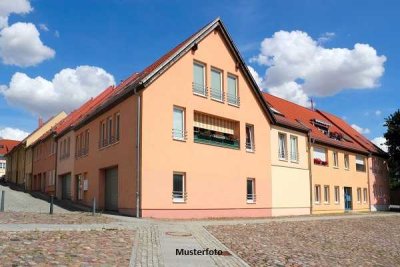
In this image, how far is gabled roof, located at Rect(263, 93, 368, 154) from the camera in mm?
31769

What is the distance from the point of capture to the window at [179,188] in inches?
828

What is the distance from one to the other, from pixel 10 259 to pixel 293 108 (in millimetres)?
31000

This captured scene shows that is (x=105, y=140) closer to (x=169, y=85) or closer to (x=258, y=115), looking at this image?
(x=169, y=85)

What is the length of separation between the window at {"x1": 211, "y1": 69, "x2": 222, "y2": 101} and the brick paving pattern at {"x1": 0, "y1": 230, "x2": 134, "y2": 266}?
12.5 meters

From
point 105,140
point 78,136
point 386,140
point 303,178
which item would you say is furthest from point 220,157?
point 386,140

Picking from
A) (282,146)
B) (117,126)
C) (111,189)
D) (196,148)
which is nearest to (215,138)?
(196,148)

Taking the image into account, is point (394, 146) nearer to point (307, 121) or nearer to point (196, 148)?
point (307, 121)

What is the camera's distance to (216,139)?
77.4ft

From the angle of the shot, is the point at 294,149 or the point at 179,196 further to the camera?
the point at 294,149

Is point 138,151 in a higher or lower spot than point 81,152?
lower

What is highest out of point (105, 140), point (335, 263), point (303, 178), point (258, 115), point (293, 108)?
point (293, 108)

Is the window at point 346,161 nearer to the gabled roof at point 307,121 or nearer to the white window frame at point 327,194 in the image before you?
the gabled roof at point 307,121

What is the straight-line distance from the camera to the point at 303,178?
2978 cm

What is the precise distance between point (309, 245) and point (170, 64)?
1124 centimetres
